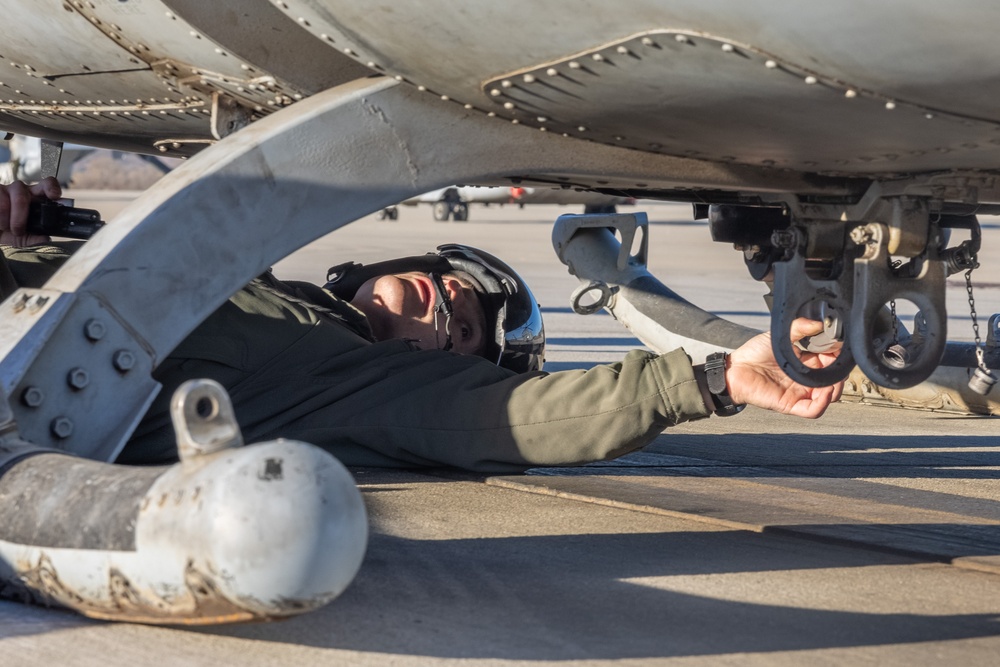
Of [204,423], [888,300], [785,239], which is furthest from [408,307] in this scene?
[204,423]

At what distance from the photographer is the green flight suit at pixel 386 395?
3.36m

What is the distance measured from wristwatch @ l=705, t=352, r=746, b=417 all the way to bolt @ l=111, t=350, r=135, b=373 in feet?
4.24

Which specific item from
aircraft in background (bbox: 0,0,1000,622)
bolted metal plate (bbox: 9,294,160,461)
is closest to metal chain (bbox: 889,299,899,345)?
aircraft in background (bbox: 0,0,1000,622)

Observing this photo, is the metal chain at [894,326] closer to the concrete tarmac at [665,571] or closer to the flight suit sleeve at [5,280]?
the concrete tarmac at [665,571]

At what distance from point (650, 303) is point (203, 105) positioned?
9.17 ft

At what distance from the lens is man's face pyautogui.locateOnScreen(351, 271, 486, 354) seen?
14.0 ft

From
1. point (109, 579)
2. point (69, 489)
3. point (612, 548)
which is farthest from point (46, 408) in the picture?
point (612, 548)

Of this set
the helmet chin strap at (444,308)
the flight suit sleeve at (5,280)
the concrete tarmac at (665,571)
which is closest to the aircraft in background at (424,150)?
the concrete tarmac at (665,571)

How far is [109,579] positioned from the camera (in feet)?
7.22

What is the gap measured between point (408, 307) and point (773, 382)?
1397 mm

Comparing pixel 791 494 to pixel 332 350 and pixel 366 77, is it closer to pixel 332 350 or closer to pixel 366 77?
pixel 332 350

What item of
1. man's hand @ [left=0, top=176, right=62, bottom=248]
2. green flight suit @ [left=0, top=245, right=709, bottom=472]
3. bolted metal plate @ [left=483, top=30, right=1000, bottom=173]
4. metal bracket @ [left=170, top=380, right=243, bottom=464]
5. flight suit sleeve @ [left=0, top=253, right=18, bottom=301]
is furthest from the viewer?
man's hand @ [left=0, top=176, right=62, bottom=248]

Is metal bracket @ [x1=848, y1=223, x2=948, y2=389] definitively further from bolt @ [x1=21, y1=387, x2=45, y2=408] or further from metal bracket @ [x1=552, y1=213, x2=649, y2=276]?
metal bracket @ [x1=552, y1=213, x2=649, y2=276]

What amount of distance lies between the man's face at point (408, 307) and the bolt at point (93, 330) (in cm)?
162
